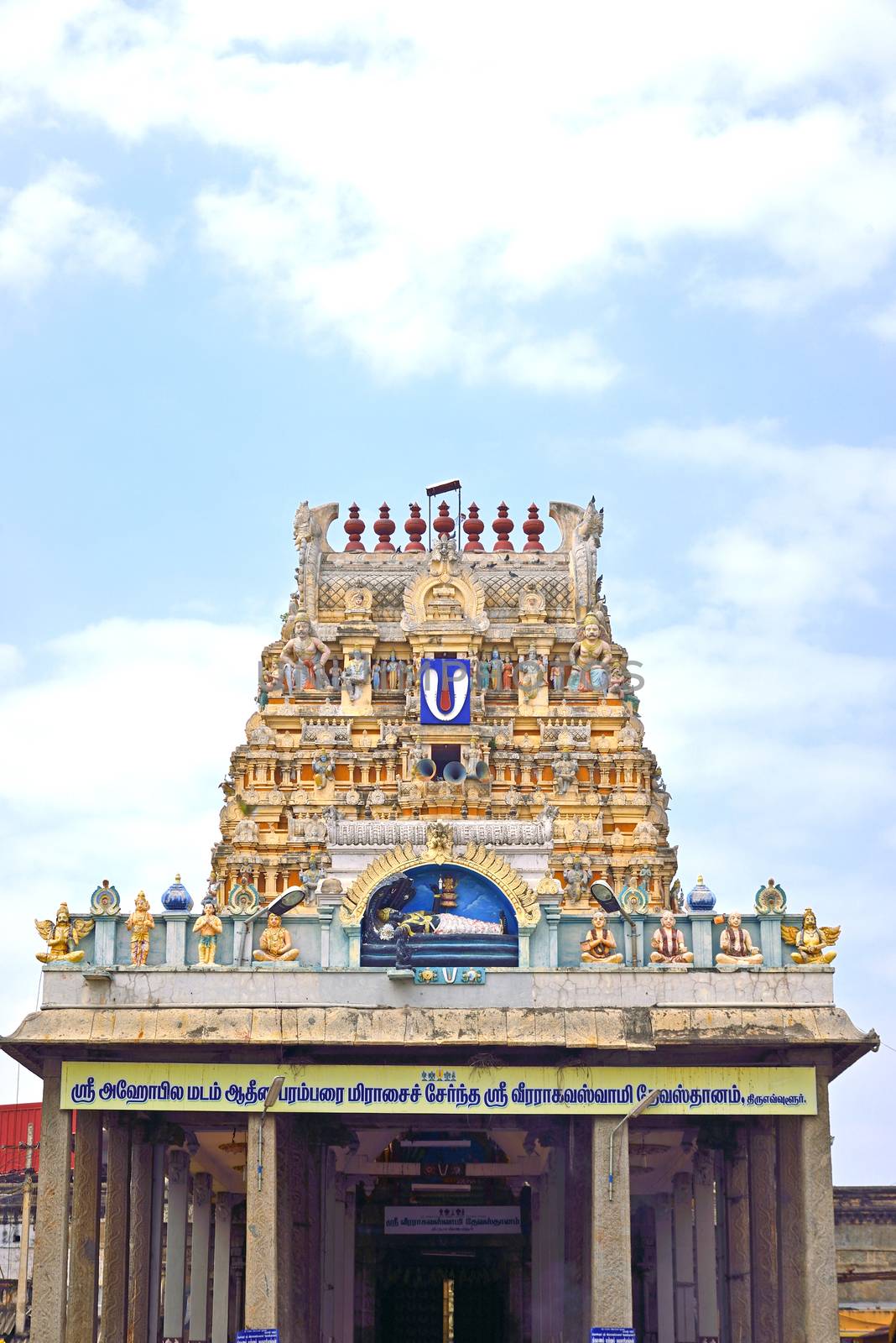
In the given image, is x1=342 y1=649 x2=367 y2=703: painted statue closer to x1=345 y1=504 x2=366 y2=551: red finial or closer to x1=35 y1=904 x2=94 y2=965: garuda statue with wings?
x1=345 y1=504 x2=366 y2=551: red finial

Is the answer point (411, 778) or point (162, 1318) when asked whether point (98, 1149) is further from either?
point (411, 778)

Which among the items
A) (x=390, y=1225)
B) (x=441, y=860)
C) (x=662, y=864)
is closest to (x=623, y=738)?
(x=662, y=864)

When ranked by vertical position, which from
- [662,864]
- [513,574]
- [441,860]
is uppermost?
[513,574]

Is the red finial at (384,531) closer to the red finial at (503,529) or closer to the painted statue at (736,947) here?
the red finial at (503,529)

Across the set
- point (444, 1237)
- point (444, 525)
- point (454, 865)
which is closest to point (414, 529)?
point (444, 525)

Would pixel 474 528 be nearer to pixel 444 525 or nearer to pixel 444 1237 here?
pixel 444 525

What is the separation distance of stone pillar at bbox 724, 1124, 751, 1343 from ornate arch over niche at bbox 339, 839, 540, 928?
7073mm

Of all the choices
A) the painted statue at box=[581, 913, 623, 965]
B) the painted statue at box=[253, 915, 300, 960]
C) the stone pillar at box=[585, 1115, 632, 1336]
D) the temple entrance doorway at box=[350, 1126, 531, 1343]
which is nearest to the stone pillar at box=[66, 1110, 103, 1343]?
the painted statue at box=[253, 915, 300, 960]

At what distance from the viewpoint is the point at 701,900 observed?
40250 mm

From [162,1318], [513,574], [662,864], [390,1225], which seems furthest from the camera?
[513,574]

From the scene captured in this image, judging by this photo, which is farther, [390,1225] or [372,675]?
[372,675]

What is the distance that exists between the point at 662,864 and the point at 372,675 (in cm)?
1078

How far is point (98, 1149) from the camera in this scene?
129 ft

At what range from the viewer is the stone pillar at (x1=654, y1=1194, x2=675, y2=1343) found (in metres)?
47.0
